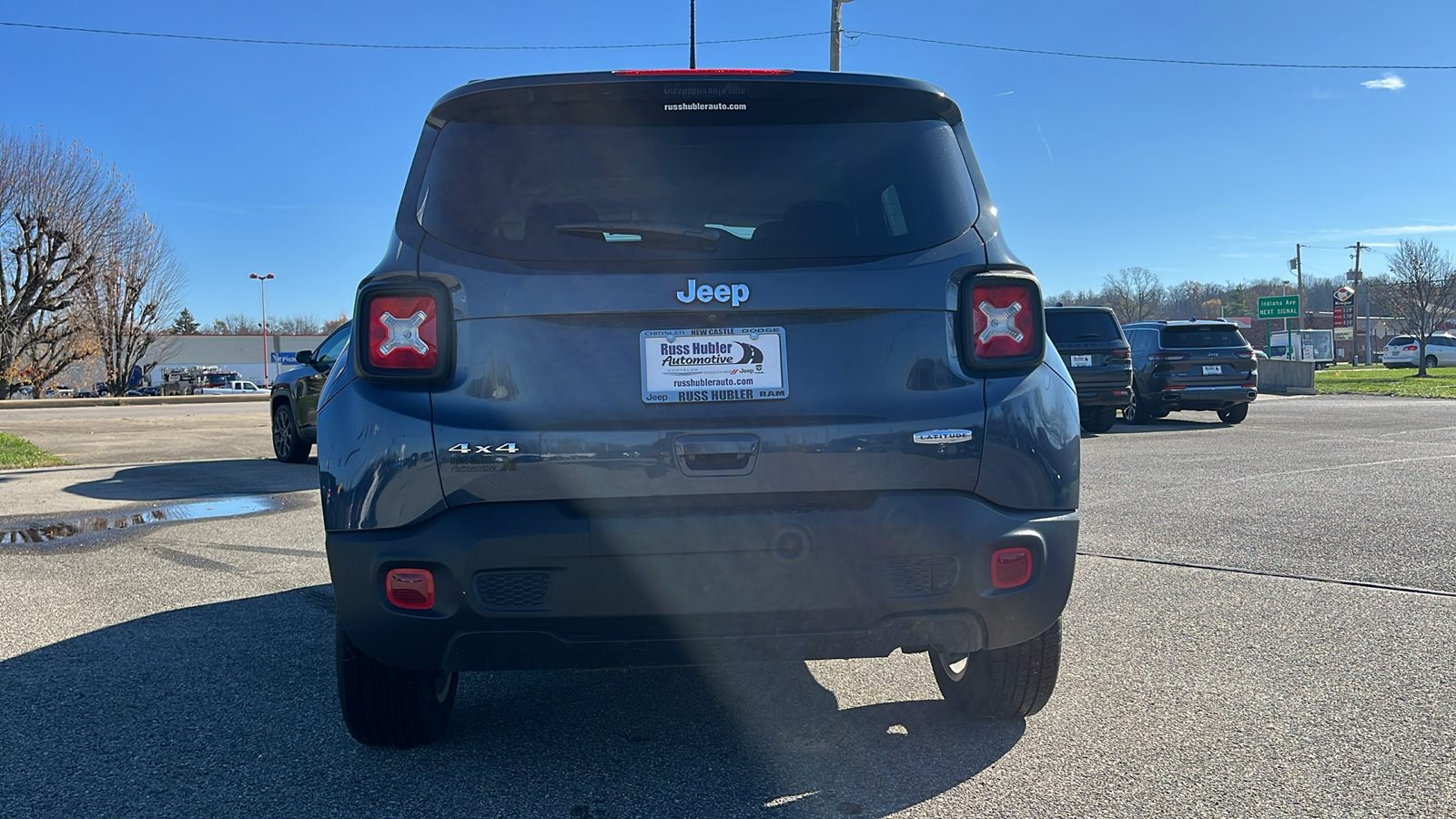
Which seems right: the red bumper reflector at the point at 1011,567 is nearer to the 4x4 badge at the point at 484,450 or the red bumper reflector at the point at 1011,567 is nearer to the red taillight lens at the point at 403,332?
the 4x4 badge at the point at 484,450

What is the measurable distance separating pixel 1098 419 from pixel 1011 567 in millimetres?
14113

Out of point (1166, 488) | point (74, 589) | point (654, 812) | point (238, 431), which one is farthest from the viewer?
point (238, 431)

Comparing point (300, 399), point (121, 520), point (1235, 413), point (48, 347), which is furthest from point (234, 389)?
point (121, 520)

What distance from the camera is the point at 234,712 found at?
3398 millimetres

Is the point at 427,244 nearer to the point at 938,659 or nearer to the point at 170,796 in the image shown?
the point at 170,796

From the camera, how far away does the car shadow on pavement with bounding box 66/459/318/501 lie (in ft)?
30.9

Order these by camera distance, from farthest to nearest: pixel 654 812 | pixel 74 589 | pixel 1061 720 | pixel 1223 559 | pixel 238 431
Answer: pixel 238 431
pixel 1223 559
pixel 74 589
pixel 1061 720
pixel 654 812

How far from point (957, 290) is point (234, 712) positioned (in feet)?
8.57

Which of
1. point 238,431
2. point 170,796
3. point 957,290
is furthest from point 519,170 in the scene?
point 238,431

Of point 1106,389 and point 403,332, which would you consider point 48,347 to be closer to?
point 1106,389

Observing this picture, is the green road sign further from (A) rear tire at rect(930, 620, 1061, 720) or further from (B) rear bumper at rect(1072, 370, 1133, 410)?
(A) rear tire at rect(930, 620, 1061, 720)

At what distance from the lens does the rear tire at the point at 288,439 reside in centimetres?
1180

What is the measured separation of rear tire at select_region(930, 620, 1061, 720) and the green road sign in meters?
61.2

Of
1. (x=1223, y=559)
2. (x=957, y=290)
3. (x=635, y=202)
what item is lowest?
(x=1223, y=559)
